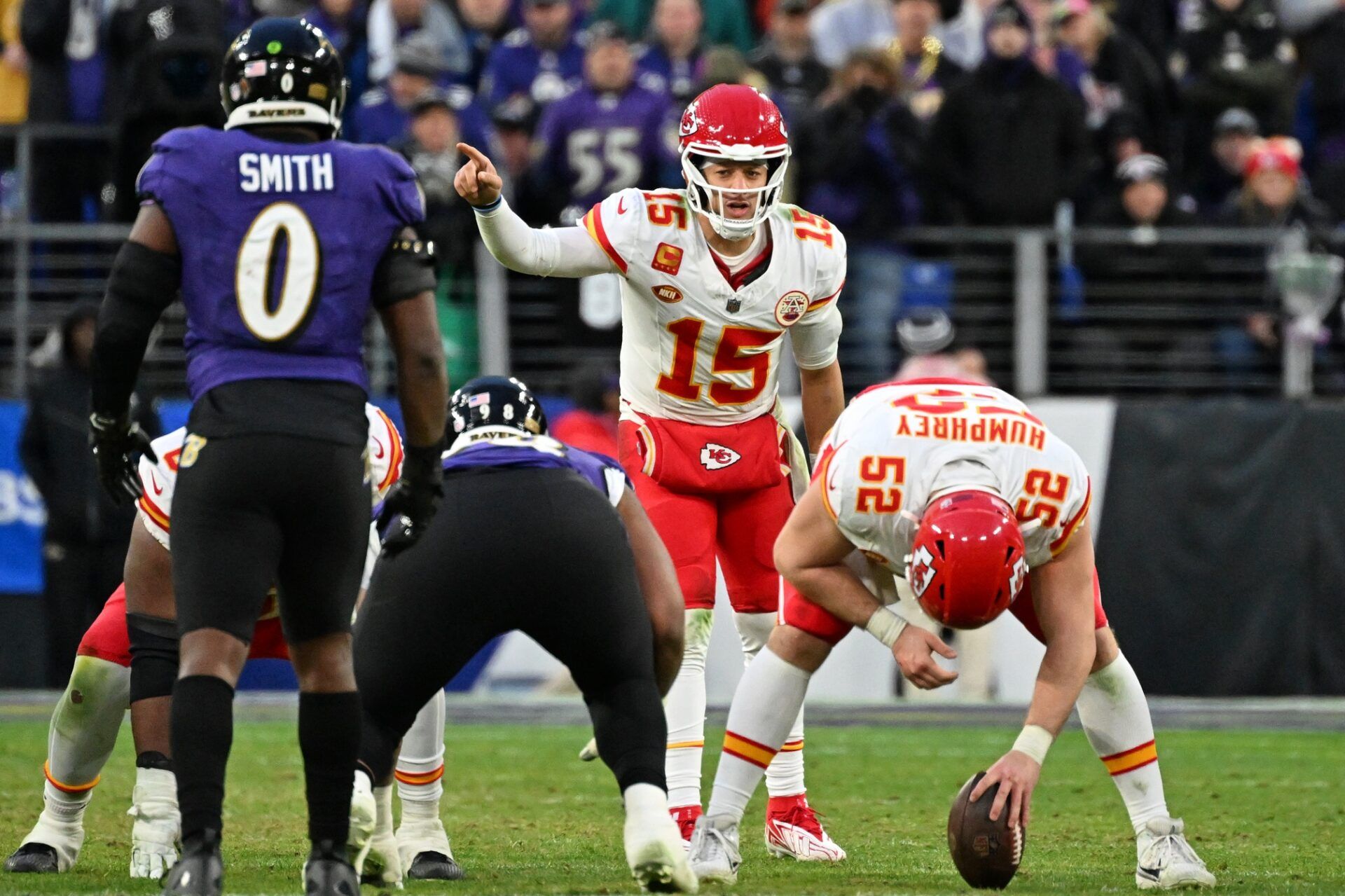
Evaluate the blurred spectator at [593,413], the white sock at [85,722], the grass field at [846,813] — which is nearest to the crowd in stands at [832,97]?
the blurred spectator at [593,413]

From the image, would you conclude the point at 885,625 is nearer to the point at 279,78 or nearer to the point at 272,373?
the point at 272,373

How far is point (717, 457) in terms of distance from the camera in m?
7.06

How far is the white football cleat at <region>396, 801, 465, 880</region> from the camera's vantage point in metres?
6.01

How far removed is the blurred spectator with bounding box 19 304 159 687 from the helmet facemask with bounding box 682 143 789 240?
6737 millimetres

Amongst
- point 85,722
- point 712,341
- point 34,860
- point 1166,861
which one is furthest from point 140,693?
point 1166,861

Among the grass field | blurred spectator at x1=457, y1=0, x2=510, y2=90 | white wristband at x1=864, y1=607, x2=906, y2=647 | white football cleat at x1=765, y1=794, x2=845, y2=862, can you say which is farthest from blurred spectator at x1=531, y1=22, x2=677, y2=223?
white wristband at x1=864, y1=607, x2=906, y2=647

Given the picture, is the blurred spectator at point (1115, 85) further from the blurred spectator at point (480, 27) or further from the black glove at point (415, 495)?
the black glove at point (415, 495)

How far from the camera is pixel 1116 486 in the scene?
13297 millimetres

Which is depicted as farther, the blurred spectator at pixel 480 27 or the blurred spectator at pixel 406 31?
the blurred spectator at pixel 480 27

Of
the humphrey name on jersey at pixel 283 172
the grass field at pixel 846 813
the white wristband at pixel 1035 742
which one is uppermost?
the humphrey name on jersey at pixel 283 172

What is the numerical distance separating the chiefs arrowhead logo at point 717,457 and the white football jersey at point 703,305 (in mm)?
90

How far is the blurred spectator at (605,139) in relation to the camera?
41.0 feet

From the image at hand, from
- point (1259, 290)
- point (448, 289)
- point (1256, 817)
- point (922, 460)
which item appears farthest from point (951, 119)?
point (922, 460)

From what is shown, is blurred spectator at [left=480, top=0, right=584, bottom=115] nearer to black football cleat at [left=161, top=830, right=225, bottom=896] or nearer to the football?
the football
